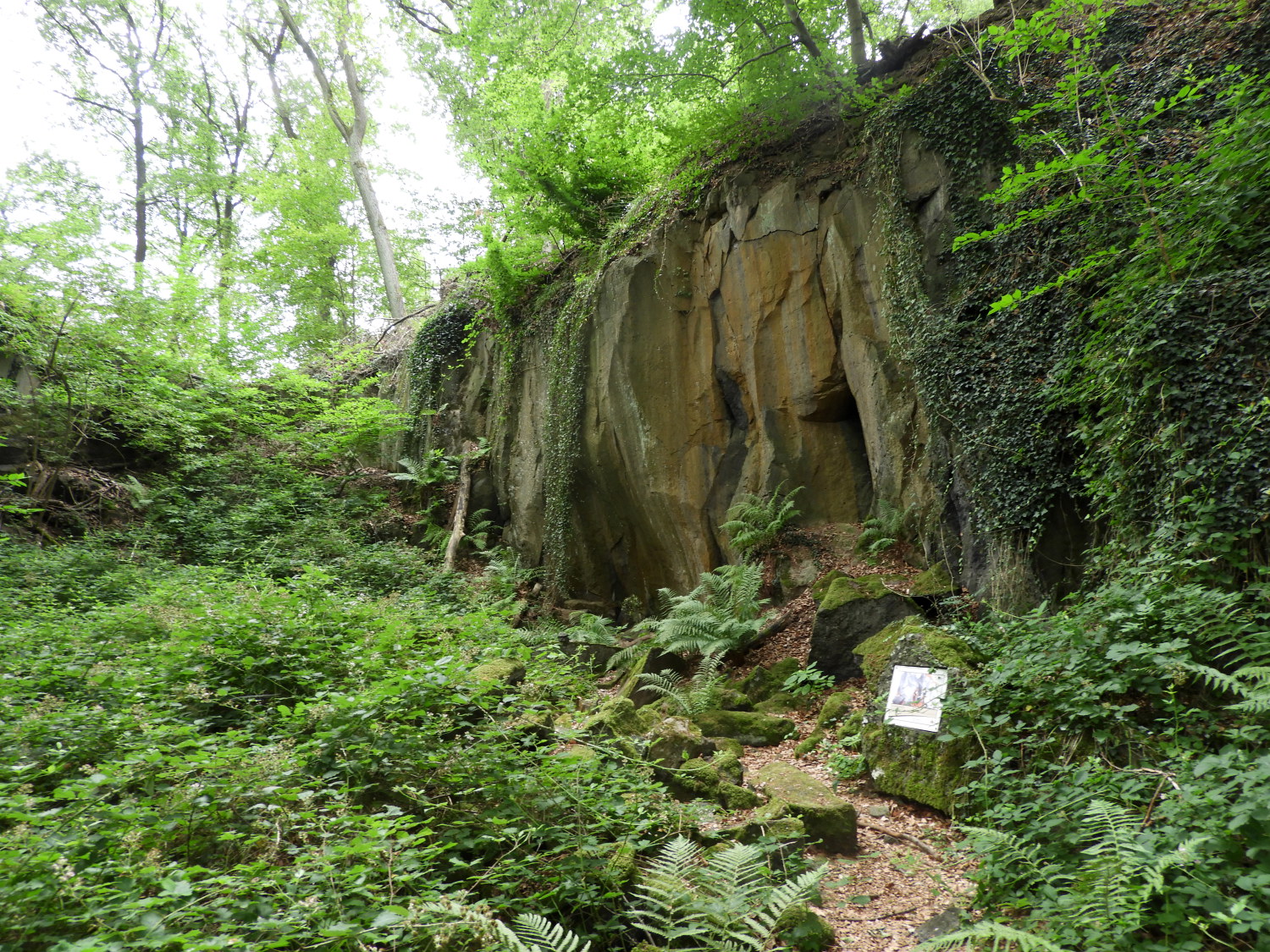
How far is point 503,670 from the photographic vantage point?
4801 mm

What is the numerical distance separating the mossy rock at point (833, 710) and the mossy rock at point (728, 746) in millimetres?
694

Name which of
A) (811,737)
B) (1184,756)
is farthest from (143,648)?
(1184,756)

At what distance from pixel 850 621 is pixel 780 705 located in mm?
1042

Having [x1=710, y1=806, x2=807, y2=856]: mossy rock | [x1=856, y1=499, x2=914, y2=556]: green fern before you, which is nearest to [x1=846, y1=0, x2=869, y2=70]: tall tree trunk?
[x1=856, y1=499, x2=914, y2=556]: green fern

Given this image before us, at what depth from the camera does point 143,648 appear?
486 centimetres

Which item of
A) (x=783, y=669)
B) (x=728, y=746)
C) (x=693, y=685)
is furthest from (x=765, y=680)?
(x=728, y=746)

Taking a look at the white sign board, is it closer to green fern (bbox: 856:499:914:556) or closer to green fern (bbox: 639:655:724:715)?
green fern (bbox: 639:655:724:715)

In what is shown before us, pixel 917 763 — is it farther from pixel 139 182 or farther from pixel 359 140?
pixel 139 182

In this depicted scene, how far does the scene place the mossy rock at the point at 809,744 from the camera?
17.1 ft

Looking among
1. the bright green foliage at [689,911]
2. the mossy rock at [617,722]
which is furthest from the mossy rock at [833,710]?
the bright green foliage at [689,911]

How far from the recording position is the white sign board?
4.16 meters

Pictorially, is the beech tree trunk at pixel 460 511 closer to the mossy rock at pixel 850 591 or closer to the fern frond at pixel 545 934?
the mossy rock at pixel 850 591

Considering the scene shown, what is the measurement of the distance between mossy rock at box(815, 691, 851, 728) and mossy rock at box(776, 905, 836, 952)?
256cm

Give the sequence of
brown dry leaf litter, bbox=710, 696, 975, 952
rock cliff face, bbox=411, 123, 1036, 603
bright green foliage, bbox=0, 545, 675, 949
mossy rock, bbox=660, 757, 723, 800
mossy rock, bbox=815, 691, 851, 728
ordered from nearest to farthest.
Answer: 1. bright green foliage, bbox=0, 545, 675, 949
2. brown dry leaf litter, bbox=710, 696, 975, 952
3. mossy rock, bbox=660, 757, 723, 800
4. mossy rock, bbox=815, 691, 851, 728
5. rock cliff face, bbox=411, 123, 1036, 603
